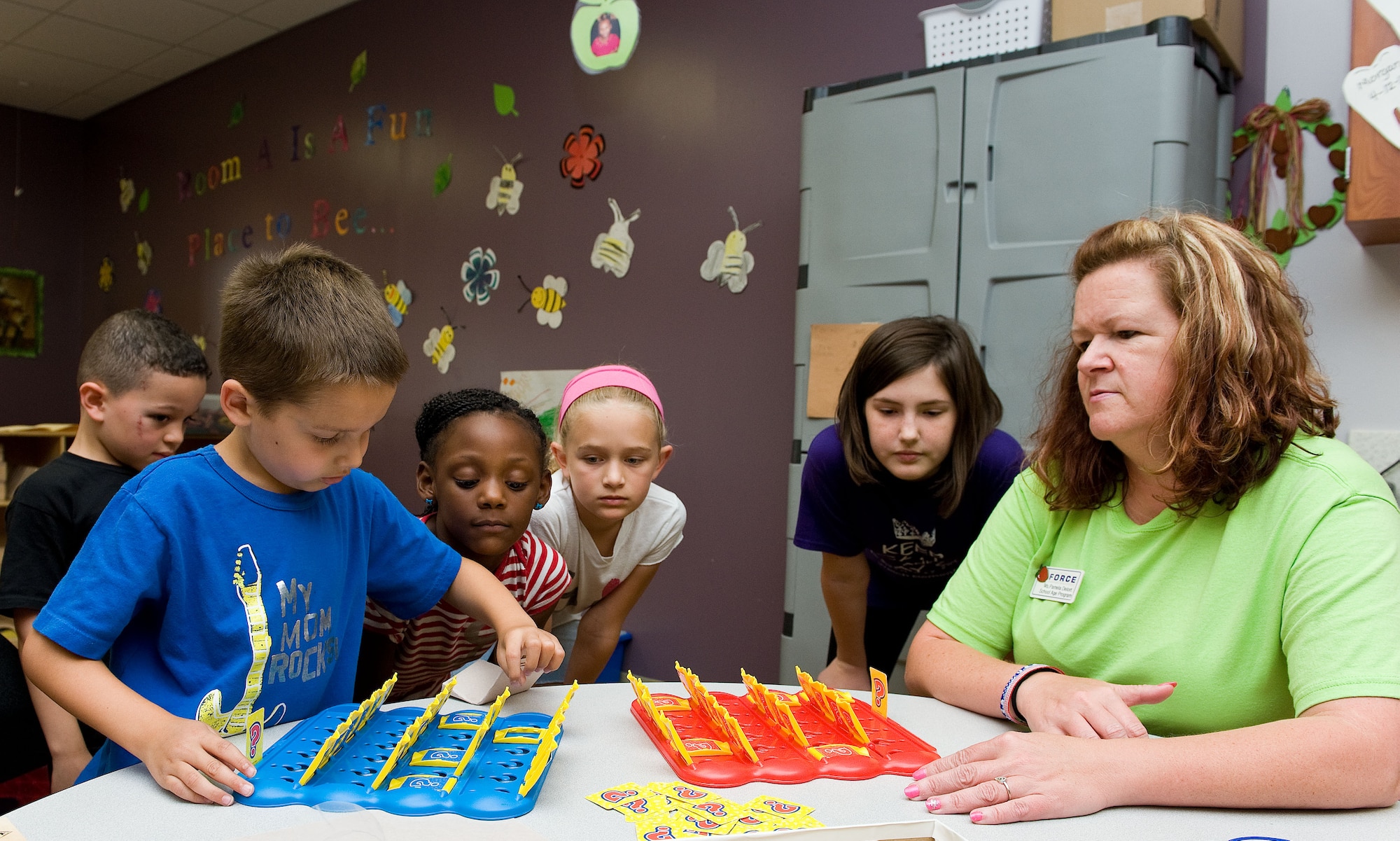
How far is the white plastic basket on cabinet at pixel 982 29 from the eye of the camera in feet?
7.29

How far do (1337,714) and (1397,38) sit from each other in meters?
1.60

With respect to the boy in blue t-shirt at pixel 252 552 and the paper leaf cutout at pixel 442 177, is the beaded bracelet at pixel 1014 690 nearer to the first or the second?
the boy in blue t-shirt at pixel 252 552

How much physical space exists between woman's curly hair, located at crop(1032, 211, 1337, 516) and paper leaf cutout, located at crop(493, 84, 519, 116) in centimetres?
315

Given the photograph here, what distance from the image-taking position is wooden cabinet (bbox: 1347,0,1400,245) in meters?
1.84

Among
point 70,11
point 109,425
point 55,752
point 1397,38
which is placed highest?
point 70,11

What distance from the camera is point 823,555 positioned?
2.10 m

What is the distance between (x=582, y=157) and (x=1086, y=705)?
9.98ft

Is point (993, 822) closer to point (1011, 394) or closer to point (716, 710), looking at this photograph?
point (716, 710)

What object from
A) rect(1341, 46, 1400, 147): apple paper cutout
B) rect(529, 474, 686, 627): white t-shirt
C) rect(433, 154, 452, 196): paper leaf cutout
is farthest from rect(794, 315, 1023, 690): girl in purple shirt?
rect(433, 154, 452, 196): paper leaf cutout

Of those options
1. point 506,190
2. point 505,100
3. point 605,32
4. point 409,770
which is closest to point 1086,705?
point 409,770

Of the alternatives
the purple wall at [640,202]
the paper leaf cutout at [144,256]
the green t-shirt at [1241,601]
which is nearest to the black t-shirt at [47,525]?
the green t-shirt at [1241,601]

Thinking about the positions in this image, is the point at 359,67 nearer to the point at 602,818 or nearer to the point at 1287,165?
the point at 1287,165

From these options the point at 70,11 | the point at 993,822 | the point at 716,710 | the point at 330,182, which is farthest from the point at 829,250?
the point at 70,11

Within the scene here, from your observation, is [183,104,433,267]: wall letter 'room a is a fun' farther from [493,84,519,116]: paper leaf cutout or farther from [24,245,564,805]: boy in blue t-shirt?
[24,245,564,805]: boy in blue t-shirt
